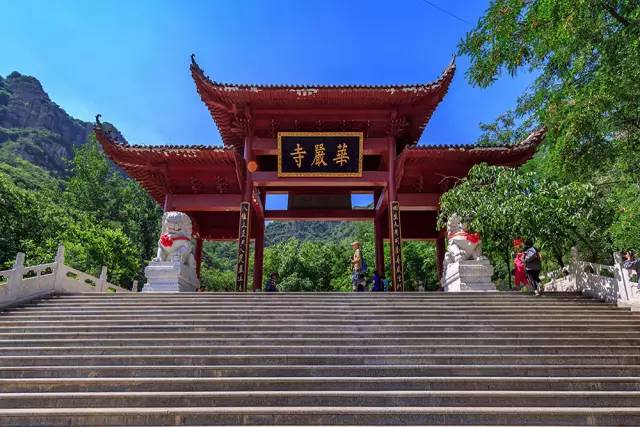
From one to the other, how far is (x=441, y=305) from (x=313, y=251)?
75.1ft

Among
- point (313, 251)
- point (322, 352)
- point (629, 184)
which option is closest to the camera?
point (322, 352)

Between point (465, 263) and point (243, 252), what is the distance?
16.6 ft

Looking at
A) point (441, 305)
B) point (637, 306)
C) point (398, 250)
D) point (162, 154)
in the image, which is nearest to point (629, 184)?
point (637, 306)

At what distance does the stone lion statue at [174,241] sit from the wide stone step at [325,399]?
5002 mm

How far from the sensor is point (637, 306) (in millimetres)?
6453

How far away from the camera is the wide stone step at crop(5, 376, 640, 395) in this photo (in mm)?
4094

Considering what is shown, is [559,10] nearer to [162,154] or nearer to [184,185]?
[162,154]

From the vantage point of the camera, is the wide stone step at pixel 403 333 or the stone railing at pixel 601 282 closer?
the wide stone step at pixel 403 333

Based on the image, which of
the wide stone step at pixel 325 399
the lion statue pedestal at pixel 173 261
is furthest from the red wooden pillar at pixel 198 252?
the wide stone step at pixel 325 399

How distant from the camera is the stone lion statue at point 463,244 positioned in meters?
8.48

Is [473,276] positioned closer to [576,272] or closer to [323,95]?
[576,272]

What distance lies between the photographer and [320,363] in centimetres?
465

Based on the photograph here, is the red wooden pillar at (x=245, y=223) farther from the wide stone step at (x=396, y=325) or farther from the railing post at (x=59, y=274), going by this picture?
the wide stone step at (x=396, y=325)

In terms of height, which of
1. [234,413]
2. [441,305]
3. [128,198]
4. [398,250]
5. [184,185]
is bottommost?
[234,413]
